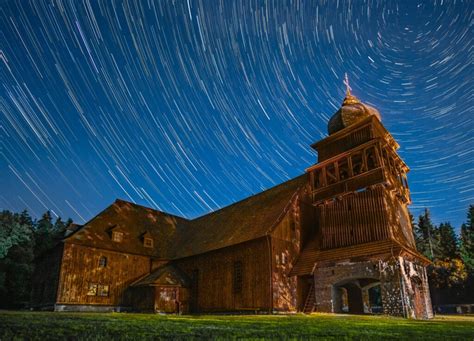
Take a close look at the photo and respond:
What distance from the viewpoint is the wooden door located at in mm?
26906

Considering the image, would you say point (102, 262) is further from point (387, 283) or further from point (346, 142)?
point (346, 142)

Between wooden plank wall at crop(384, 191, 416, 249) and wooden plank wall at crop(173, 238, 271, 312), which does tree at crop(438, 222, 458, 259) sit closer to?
wooden plank wall at crop(384, 191, 416, 249)

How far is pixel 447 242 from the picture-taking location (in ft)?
188

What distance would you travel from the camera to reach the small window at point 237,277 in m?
25.1

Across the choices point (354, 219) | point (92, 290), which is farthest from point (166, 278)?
point (354, 219)

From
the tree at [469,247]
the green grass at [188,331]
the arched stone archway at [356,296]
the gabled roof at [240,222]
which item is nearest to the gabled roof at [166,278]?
the gabled roof at [240,222]

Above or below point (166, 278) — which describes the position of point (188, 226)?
above

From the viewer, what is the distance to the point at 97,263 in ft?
95.1

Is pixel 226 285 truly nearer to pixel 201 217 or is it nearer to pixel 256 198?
pixel 256 198

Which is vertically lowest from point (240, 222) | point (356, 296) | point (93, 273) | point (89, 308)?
point (89, 308)

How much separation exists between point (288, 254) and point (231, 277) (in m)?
4.92

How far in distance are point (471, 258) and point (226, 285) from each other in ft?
118

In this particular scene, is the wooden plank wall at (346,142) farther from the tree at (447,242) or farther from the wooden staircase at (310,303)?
the tree at (447,242)

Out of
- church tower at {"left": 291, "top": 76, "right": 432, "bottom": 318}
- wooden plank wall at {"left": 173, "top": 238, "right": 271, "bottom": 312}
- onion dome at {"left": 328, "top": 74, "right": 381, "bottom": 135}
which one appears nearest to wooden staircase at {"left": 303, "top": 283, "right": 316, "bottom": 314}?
church tower at {"left": 291, "top": 76, "right": 432, "bottom": 318}
